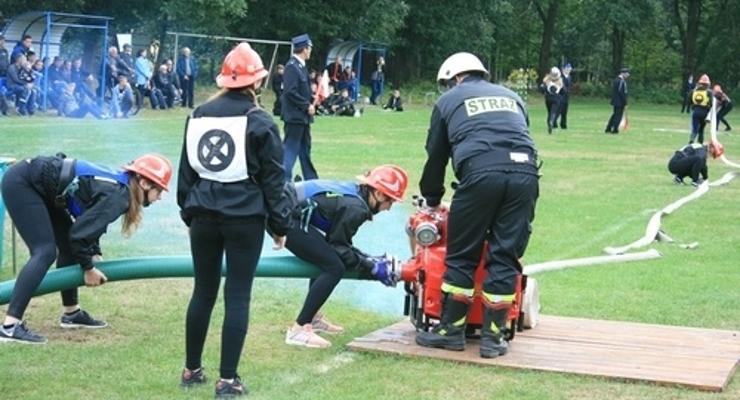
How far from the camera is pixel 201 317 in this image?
5945 millimetres

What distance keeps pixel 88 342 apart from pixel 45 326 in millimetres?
567

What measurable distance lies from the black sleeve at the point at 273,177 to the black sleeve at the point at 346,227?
52.8 inches

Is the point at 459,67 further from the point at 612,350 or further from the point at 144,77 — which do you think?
the point at 144,77

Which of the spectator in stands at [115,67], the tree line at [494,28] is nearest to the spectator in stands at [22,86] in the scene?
the spectator in stands at [115,67]

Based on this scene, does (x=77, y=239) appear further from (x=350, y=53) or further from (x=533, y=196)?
(x=350, y=53)

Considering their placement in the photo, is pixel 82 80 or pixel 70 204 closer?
pixel 70 204

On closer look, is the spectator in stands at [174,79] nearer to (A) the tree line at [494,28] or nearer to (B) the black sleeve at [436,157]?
(A) the tree line at [494,28]

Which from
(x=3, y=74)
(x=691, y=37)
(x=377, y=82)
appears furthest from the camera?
(x=691, y=37)

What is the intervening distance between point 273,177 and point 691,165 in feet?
45.8

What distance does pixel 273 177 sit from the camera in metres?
5.66

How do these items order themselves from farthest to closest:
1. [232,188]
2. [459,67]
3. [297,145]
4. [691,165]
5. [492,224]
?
[691,165] → [297,145] → [459,67] → [492,224] → [232,188]

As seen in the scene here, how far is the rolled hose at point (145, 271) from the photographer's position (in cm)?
706

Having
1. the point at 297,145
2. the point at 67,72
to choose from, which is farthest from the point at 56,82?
the point at 297,145

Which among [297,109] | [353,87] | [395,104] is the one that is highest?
[297,109]
